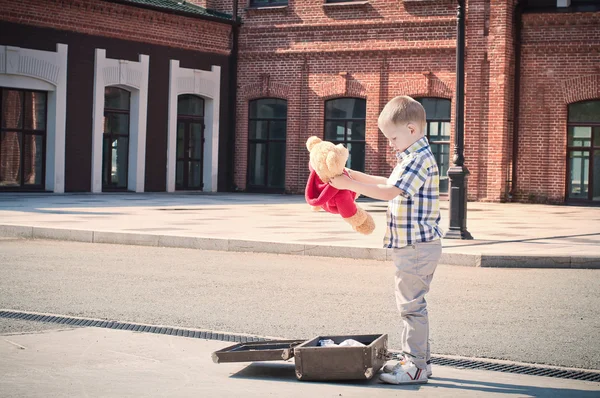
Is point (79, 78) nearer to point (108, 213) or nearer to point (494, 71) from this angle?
point (108, 213)

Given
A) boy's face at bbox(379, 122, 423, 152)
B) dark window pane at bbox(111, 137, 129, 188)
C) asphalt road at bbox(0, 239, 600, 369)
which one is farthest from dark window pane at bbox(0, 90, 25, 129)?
boy's face at bbox(379, 122, 423, 152)

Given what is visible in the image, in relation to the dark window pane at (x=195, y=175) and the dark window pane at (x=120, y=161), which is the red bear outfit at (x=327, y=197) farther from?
the dark window pane at (x=195, y=175)

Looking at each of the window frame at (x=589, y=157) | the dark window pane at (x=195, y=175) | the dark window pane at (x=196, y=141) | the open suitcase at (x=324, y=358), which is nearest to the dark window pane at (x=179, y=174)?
the dark window pane at (x=195, y=175)

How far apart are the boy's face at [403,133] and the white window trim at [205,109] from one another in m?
23.3

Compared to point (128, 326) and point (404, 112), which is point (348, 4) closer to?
point (128, 326)

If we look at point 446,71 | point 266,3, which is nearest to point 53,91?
point 266,3

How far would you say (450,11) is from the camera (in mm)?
26594

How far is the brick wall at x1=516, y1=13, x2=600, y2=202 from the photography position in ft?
82.9

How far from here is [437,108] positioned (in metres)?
27.1

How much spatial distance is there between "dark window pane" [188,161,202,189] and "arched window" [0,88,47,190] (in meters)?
5.22

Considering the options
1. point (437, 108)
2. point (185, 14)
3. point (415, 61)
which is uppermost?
point (185, 14)

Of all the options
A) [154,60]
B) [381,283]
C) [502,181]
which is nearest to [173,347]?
[381,283]

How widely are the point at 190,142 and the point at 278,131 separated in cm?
274

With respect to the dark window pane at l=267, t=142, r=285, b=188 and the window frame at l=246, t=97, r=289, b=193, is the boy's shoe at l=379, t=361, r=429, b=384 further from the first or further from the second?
the dark window pane at l=267, t=142, r=285, b=188
